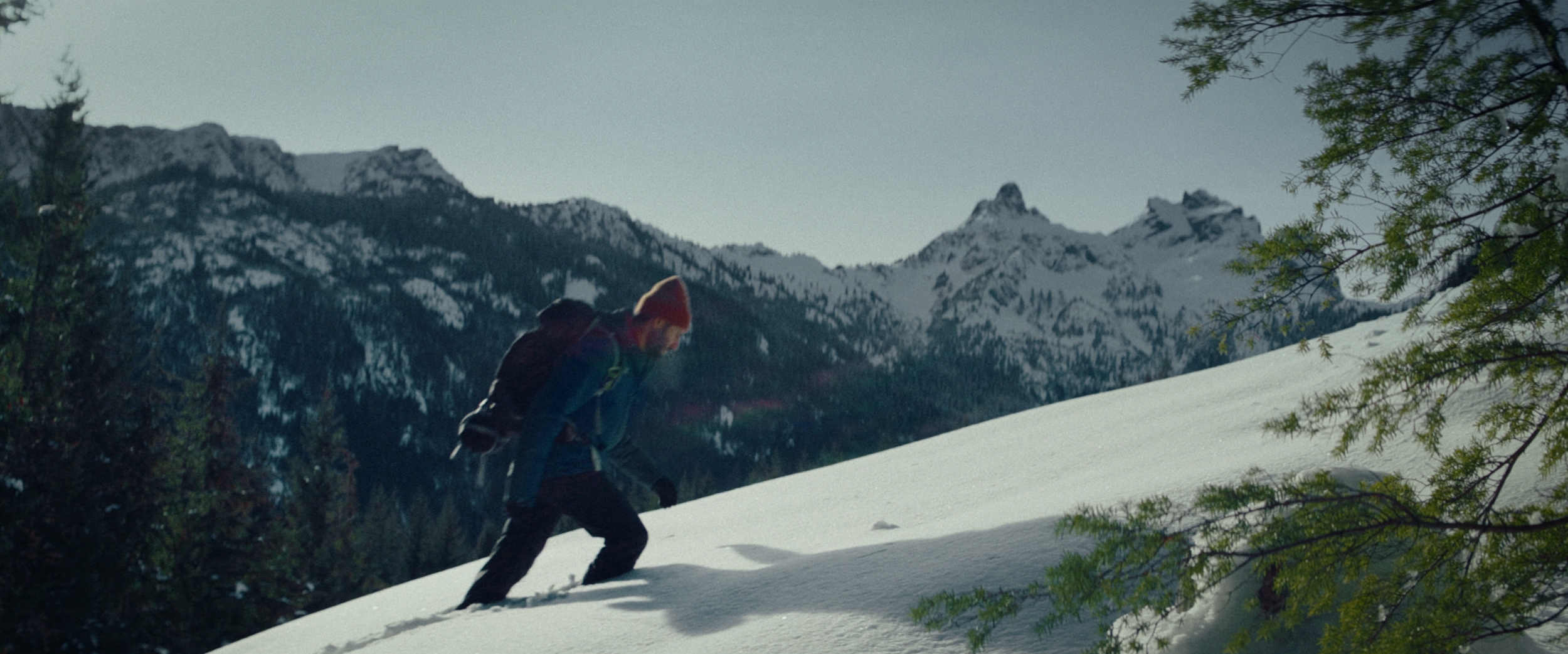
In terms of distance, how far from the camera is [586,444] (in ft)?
13.9

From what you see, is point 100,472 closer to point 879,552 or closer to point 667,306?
point 667,306

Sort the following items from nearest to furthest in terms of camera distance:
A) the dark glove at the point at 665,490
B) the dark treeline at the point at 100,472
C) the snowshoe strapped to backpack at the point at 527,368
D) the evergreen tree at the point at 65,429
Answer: the snowshoe strapped to backpack at the point at 527,368
the dark glove at the point at 665,490
the evergreen tree at the point at 65,429
the dark treeline at the point at 100,472

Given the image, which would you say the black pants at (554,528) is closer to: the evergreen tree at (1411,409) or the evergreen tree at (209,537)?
the evergreen tree at (1411,409)

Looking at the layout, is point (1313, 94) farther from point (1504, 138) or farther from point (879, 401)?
point (879, 401)

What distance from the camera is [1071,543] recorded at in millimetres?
2889

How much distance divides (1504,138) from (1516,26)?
0.31m

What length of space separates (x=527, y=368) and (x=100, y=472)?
46.8ft

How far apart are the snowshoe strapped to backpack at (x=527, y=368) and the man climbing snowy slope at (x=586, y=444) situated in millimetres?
89

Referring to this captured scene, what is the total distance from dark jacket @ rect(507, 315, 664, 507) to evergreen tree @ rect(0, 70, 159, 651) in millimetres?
11180

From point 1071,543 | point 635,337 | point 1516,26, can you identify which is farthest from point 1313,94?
point 635,337

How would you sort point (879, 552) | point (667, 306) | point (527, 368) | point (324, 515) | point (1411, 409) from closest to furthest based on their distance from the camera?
point (1411, 409) < point (879, 552) < point (527, 368) < point (667, 306) < point (324, 515)

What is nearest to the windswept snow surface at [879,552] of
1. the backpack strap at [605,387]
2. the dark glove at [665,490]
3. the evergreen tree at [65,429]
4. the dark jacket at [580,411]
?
the dark glove at [665,490]

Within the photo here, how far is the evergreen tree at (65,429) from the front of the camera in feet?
35.9

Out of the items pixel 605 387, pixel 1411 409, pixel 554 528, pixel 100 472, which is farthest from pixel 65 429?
pixel 1411 409
